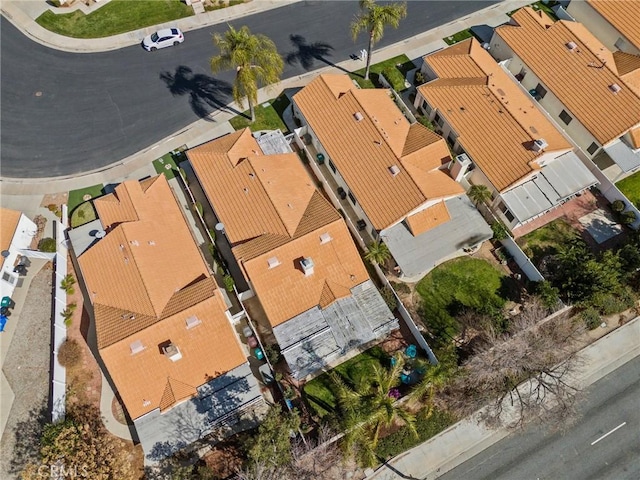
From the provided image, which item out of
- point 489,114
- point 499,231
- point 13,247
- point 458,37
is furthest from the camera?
point 458,37

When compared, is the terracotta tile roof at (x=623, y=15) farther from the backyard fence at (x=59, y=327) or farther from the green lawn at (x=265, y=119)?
the backyard fence at (x=59, y=327)

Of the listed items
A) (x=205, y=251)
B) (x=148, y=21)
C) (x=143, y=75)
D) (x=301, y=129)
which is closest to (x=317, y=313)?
(x=205, y=251)

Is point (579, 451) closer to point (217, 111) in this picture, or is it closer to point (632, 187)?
point (632, 187)

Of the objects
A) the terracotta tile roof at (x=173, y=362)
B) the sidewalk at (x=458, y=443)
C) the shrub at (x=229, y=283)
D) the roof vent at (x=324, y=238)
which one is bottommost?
the sidewalk at (x=458, y=443)

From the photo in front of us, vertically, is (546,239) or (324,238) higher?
(324,238)

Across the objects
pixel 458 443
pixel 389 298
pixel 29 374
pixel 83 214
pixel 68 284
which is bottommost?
pixel 458 443

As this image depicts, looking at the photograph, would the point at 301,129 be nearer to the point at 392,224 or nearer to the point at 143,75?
the point at 392,224

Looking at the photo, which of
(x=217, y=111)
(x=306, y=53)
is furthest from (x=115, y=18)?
(x=306, y=53)

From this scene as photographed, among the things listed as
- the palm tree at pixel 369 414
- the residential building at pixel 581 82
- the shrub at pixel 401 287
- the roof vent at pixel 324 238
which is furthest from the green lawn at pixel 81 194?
the residential building at pixel 581 82
